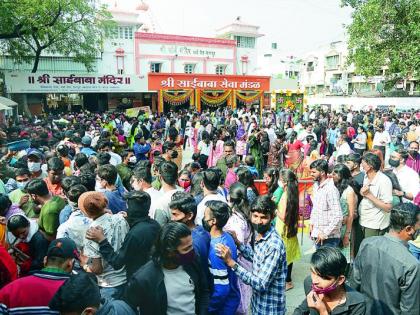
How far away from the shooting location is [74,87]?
66.6ft

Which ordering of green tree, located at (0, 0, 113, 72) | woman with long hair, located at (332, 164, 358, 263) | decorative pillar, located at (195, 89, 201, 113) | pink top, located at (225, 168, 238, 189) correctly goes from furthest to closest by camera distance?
decorative pillar, located at (195, 89, 201, 113) → green tree, located at (0, 0, 113, 72) → pink top, located at (225, 168, 238, 189) → woman with long hair, located at (332, 164, 358, 263)

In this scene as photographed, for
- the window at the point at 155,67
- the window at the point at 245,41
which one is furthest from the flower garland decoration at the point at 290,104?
the window at the point at 245,41

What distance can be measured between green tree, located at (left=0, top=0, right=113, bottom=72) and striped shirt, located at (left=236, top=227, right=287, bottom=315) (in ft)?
52.6

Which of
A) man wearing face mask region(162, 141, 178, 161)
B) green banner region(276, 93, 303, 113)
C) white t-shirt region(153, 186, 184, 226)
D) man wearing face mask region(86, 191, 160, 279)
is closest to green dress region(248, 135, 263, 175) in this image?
man wearing face mask region(162, 141, 178, 161)

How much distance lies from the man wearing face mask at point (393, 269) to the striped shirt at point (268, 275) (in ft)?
1.95

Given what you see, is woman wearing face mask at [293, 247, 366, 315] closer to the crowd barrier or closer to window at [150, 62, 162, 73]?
the crowd barrier

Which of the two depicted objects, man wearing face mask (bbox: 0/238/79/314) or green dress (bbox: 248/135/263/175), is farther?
green dress (bbox: 248/135/263/175)

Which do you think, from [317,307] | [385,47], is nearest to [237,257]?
[317,307]

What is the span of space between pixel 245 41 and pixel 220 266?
3530cm

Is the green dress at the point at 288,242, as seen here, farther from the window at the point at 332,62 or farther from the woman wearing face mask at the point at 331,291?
the window at the point at 332,62

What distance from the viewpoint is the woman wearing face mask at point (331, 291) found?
2061 millimetres

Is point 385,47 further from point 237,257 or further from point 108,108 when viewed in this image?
point 237,257

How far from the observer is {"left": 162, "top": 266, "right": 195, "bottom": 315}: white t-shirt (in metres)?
2.38

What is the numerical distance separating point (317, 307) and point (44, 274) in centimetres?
163
